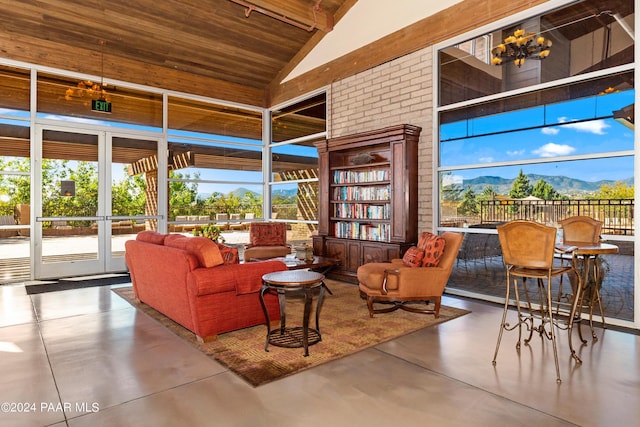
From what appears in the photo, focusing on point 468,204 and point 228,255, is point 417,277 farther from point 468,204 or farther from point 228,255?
point 228,255

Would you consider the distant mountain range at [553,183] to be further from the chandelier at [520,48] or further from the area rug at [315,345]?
the area rug at [315,345]

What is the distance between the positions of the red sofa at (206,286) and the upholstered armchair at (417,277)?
3.46 ft

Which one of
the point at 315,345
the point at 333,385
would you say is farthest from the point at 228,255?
the point at 333,385

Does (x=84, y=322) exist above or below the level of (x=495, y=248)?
below

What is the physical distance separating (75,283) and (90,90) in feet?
11.4

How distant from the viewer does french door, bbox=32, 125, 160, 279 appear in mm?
6676

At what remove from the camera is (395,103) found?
248 inches

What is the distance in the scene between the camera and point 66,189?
6879 millimetres

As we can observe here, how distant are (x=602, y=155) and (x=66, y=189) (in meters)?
8.04

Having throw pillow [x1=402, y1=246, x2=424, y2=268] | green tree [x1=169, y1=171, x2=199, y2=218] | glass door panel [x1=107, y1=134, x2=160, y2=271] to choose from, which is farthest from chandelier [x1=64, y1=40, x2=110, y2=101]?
throw pillow [x1=402, y1=246, x2=424, y2=268]

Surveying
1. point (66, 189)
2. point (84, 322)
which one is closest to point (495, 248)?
point (84, 322)

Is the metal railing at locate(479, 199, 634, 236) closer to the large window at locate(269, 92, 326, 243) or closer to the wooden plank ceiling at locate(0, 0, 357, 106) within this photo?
the large window at locate(269, 92, 326, 243)

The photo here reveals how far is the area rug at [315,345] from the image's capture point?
2.92 m

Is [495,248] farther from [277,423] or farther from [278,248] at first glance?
[277,423]
